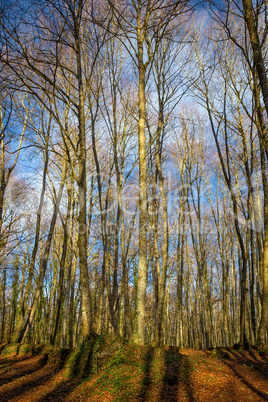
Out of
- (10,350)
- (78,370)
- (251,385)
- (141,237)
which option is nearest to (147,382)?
(78,370)

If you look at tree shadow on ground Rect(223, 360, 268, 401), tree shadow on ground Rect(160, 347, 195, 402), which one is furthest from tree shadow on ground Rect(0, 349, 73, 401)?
tree shadow on ground Rect(223, 360, 268, 401)

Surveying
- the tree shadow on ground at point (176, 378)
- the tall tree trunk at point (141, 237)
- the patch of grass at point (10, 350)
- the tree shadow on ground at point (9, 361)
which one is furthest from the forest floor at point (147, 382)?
the patch of grass at point (10, 350)

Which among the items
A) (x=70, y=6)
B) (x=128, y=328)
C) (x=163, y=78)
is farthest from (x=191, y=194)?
(x=70, y=6)

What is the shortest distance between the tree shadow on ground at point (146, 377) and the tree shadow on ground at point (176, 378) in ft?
0.70

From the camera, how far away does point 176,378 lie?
3717 millimetres

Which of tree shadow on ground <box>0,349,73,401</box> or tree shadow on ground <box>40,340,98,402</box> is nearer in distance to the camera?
tree shadow on ground <box>40,340,98,402</box>

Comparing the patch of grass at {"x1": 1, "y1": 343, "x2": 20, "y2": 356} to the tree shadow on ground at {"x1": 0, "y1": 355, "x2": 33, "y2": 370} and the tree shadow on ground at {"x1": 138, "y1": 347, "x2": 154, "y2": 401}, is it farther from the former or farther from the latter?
the tree shadow on ground at {"x1": 138, "y1": 347, "x2": 154, "y2": 401}

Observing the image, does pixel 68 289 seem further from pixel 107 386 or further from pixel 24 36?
pixel 24 36

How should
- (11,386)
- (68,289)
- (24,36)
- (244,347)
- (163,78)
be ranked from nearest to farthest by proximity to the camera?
(11,386), (24,36), (244,347), (163,78), (68,289)

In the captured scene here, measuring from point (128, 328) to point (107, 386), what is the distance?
6310 mm

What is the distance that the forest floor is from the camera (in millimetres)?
3377

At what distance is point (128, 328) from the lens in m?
9.46

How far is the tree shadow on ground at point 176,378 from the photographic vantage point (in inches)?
133

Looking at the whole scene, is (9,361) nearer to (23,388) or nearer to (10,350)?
(10,350)
